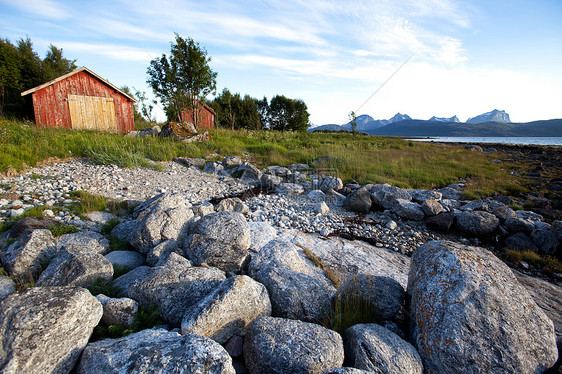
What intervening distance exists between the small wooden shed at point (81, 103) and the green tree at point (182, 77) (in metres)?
3.37

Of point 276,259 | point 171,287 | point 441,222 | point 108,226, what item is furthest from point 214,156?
point 171,287

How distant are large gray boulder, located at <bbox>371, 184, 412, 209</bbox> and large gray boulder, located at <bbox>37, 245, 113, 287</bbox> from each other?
7.37 meters

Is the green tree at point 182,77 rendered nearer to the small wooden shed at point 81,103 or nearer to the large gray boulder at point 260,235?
the small wooden shed at point 81,103

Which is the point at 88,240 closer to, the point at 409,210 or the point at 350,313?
the point at 350,313

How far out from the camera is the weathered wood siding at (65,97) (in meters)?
16.7

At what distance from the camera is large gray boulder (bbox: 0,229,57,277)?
10.8ft

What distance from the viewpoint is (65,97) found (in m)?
17.3

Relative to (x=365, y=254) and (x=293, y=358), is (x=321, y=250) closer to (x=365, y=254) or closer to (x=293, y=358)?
(x=365, y=254)

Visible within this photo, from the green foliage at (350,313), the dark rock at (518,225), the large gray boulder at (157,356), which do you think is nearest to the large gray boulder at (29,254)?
the large gray boulder at (157,356)

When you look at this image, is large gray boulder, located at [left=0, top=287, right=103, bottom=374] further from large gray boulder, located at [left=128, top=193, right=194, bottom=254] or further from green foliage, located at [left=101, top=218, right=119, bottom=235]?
green foliage, located at [left=101, top=218, right=119, bottom=235]

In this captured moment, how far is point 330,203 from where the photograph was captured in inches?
337

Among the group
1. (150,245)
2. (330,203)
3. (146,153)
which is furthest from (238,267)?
(146,153)

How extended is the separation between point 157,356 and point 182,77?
1956 centimetres

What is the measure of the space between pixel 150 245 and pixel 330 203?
5877 mm
